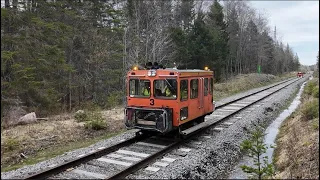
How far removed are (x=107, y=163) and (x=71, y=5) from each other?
696 inches

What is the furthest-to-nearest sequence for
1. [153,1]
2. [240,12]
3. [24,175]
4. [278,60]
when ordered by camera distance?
[278,60], [240,12], [153,1], [24,175]

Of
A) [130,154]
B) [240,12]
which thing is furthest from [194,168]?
[240,12]

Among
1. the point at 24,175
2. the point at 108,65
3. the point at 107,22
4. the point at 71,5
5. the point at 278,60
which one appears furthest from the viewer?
the point at 278,60

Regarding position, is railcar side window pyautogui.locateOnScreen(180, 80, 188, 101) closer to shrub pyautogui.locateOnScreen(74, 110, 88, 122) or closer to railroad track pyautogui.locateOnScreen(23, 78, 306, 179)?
railroad track pyautogui.locateOnScreen(23, 78, 306, 179)

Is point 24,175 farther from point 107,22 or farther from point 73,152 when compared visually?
point 107,22

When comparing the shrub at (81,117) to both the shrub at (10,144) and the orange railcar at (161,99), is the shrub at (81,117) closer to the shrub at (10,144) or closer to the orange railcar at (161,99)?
the orange railcar at (161,99)

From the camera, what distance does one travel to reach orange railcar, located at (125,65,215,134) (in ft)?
34.0

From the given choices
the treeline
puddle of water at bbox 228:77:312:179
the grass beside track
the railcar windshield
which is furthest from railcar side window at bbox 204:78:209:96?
the treeline

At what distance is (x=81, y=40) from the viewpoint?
23516mm

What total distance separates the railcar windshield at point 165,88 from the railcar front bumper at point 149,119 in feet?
1.71

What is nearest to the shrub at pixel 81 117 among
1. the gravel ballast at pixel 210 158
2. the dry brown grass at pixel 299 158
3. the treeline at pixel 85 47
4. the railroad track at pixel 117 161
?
the treeline at pixel 85 47

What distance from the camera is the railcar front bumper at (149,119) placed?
10.2 metres

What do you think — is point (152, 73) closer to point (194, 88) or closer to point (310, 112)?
point (194, 88)

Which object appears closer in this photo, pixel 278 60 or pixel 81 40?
pixel 81 40
